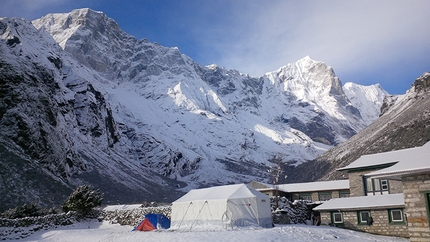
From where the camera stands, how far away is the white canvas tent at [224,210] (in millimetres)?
26312

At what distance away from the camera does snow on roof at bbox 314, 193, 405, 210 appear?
24.8 metres

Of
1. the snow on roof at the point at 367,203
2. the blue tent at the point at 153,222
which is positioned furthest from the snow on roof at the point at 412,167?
the blue tent at the point at 153,222

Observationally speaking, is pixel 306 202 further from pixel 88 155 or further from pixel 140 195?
pixel 88 155

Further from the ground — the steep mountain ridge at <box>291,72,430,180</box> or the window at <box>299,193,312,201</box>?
the steep mountain ridge at <box>291,72,430,180</box>

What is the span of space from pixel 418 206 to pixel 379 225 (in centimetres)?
1273

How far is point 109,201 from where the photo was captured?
65.2m

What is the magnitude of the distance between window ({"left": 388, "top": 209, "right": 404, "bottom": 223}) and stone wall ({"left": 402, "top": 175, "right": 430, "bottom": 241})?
11.9 metres

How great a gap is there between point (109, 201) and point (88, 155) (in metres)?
22.7

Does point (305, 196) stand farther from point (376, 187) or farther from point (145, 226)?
point (145, 226)

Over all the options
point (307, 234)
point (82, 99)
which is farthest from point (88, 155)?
point (307, 234)

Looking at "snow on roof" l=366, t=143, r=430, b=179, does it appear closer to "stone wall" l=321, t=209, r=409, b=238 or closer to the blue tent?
"stone wall" l=321, t=209, r=409, b=238

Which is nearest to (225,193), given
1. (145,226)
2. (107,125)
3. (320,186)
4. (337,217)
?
(145,226)

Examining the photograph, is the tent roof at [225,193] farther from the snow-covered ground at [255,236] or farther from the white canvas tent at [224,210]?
the snow-covered ground at [255,236]

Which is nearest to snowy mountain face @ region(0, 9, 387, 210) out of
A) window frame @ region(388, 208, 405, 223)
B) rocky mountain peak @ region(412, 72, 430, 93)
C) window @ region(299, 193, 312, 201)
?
window @ region(299, 193, 312, 201)
